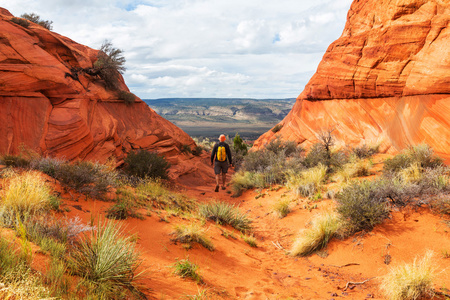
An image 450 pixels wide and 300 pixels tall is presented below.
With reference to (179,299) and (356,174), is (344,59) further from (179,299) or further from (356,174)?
(179,299)

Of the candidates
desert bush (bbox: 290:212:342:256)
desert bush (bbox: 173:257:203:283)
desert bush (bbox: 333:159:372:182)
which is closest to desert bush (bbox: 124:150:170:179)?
desert bush (bbox: 333:159:372:182)

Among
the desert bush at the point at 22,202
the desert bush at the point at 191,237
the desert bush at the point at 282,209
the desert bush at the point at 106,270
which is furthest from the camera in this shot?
the desert bush at the point at 282,209

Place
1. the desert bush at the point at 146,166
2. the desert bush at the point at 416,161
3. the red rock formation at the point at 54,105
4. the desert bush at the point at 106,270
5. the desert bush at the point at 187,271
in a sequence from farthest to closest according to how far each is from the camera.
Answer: the desert bush at the point at 146,166, the red rock formation at the point at 54,105, the desert bush at the point at 416,161, the desert bush at the point at 187,271, the desert bush at the point at 106,270

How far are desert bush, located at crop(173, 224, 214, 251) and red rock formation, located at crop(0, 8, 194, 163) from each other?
292 inches

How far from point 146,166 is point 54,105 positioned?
5.15 m

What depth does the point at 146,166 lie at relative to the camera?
37.2 feet

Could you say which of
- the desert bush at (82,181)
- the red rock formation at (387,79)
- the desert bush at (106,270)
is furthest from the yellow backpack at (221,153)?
the red rock formation at (387,79)

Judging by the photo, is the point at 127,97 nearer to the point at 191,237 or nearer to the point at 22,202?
the point at 22,202

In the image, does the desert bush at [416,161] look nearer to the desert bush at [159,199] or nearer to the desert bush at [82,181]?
the desert bush at [159,199]

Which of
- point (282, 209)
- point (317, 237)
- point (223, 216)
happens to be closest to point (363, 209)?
point (317, 237)

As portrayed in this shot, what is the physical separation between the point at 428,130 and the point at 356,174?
6.26 meters

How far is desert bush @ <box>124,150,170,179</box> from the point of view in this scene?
11.2 meters

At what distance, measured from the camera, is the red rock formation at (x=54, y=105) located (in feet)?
35.3

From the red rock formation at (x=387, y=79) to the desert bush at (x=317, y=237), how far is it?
979 centimetres
